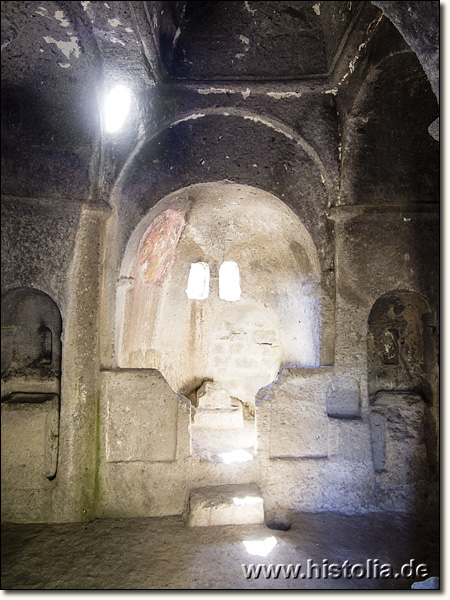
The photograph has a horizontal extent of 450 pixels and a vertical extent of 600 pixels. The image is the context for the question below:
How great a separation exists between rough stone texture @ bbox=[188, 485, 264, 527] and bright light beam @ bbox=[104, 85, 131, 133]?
333 cm

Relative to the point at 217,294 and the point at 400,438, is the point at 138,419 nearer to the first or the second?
the point at 400,438

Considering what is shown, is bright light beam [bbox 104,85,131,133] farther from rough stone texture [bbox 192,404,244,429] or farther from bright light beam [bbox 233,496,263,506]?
rough stone texture [bbox 192,404,244,429]

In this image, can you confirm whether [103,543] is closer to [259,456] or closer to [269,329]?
[259,456]

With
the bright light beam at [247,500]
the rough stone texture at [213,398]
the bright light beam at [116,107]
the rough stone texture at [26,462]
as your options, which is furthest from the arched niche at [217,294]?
the bright light beam at [247,500]

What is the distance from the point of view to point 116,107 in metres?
3.77

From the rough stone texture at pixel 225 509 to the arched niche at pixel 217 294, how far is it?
1.41m

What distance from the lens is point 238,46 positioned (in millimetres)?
4020

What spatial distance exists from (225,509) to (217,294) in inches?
141

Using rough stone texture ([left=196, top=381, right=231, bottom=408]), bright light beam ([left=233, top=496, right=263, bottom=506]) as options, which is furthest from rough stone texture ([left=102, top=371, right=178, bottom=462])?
rough stone texture ([left=196, top=381, right=231, bottom=408])

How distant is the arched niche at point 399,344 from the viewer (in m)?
4.15

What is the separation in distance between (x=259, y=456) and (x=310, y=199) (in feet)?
8.11

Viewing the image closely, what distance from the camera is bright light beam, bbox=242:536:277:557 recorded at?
321 centimetres

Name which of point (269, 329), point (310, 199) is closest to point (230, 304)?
point (269, 329)

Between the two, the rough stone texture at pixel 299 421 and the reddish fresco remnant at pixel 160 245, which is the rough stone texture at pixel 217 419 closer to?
the reddish fresco remnant at pixel 160 245
